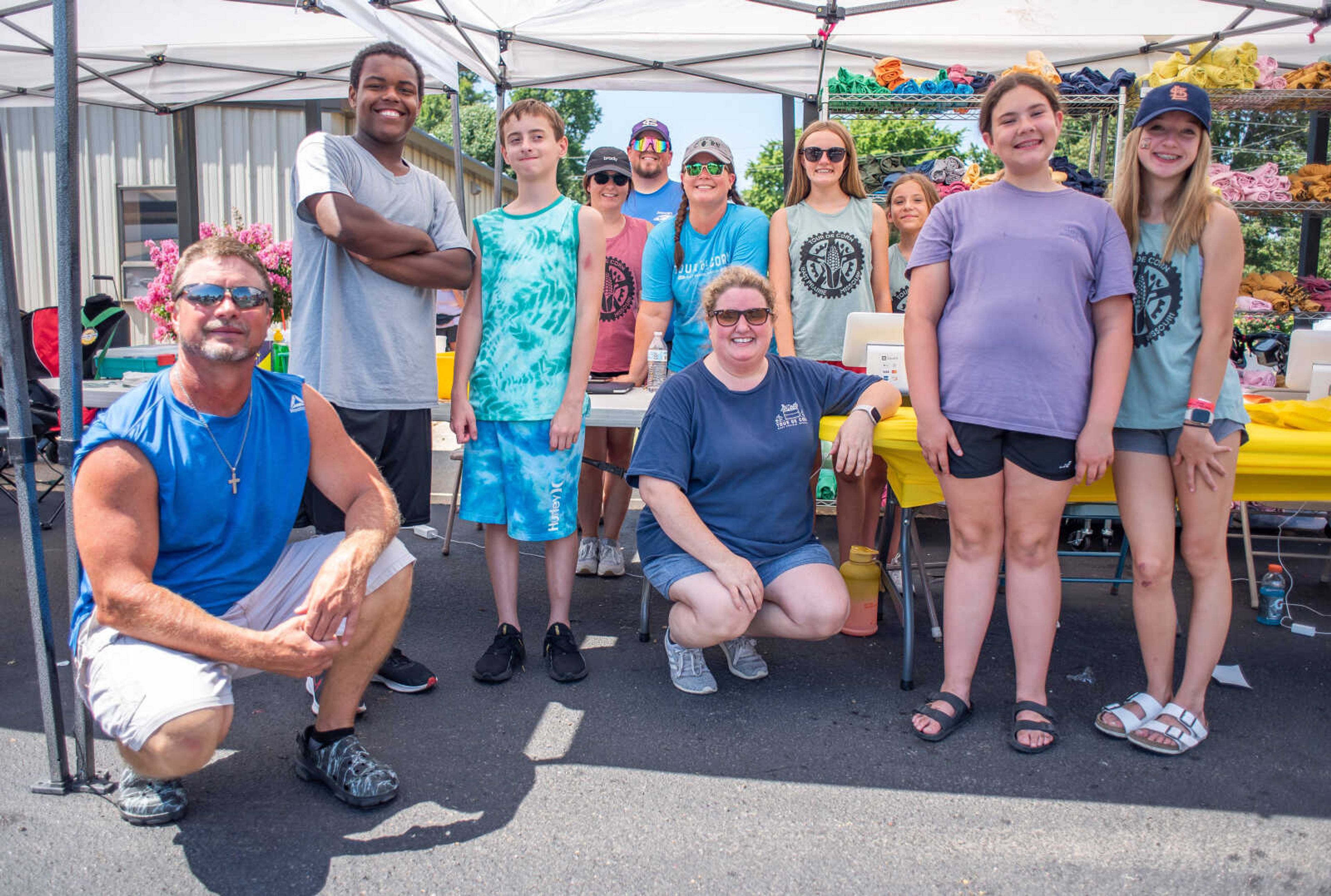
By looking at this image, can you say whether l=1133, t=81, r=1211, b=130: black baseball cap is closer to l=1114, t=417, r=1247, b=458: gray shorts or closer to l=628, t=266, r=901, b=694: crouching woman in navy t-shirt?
l=1114, t=417, r=1247, b=458: gray shorts

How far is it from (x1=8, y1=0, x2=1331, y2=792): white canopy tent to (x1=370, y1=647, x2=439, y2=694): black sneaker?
3237 mm

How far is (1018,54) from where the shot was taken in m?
6.06

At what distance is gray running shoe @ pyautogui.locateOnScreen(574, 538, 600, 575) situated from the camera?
4.49 meters

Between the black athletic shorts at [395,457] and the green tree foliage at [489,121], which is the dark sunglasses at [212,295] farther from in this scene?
the green tree foliage at [489,121]

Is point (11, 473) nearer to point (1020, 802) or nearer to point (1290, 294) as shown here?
point (1020, 802)

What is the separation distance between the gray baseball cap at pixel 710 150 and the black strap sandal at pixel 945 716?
7.27 ft

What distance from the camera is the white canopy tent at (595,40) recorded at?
5.55 meters

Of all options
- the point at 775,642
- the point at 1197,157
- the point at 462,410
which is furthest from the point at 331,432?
the point at 1197,157

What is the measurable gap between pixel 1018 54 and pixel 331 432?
539 cm

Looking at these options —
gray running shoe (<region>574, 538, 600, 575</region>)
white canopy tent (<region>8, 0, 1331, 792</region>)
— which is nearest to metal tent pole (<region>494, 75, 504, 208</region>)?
white canopy tent (<region>8, 0, 1331, 792</region>)

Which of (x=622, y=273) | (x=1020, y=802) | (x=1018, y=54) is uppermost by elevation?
(x=1018, y=54)

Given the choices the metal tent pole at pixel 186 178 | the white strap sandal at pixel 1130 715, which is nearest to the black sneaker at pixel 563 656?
the white strap sandal at pixel 1130 715

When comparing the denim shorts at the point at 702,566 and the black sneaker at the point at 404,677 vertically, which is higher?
the denim shorts at the point at 702,566

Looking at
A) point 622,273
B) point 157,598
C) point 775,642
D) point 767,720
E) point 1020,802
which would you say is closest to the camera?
point 157,598
